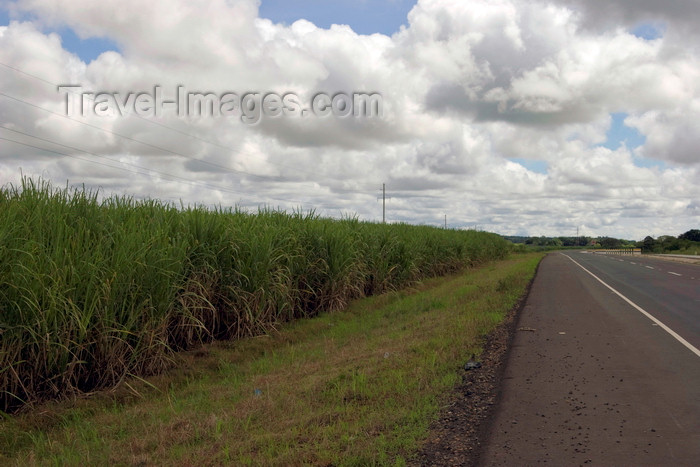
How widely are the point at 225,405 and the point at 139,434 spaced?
114 cm

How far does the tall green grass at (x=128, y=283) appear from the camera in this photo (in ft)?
21.6

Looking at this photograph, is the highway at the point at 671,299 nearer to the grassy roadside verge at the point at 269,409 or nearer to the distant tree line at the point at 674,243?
the grassy roadside verge at the point at 269,409

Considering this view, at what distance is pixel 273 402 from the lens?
6.30 metres

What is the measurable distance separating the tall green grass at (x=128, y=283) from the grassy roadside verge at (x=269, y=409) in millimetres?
438

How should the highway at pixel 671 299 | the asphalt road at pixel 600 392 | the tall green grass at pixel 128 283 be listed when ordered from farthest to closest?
the highway at pixel 671 299 → the tall green grass at pixel 128 283 → the asphalt road at pixel 600 392

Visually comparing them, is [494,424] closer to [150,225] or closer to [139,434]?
[139,434]

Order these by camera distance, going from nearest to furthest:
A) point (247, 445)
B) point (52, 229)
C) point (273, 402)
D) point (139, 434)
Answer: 1. point (247, 445)
2. point (139, 434)
3. point (273, 402)
4. point (52, 229)

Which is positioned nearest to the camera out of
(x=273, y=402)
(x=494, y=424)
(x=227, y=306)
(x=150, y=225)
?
(x=494, y=424)

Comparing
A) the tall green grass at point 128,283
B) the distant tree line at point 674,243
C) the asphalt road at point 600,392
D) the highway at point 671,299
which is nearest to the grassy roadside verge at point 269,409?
the tall green grass at point 128,283

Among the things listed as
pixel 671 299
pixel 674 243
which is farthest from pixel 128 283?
pixel 674 243

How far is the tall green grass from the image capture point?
259 inches

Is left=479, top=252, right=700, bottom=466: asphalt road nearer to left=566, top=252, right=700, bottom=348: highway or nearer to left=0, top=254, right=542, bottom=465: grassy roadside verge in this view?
left=566, top=252, right=700, bottom=348: highway

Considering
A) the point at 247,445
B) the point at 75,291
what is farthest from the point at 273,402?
the point at 75,291

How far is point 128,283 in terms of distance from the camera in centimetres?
759
